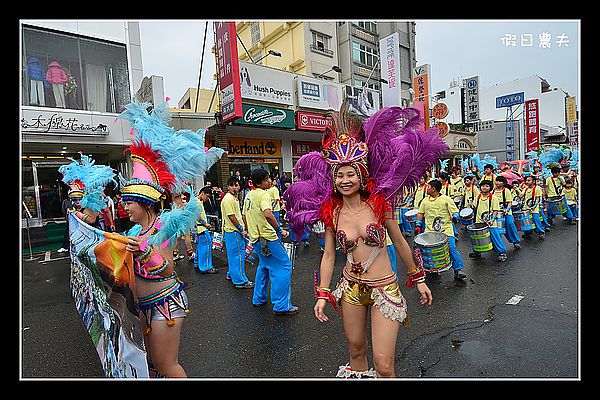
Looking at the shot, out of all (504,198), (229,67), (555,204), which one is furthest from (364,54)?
(504,198)

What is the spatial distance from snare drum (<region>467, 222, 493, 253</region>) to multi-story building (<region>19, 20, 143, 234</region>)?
35.6ft

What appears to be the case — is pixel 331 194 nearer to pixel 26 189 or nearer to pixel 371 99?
pixel 26 189

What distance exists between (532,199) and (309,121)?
1007 cm

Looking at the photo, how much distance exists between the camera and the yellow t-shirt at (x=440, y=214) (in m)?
5.94

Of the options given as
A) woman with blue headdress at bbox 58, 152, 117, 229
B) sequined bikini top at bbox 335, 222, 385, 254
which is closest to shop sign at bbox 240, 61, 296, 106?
woman with blue headdress at bbox 58, 152, 117, 229

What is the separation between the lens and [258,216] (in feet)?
15.3

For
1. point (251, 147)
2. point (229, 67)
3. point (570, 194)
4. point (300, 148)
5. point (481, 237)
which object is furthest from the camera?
point (300, 148)

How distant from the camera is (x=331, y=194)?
280 centimetres

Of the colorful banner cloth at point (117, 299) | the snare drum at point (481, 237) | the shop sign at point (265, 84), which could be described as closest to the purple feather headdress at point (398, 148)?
the colorful banner cloth at point (117, 299)

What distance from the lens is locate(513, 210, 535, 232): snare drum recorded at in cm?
852

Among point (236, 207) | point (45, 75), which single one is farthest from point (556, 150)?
point (45, 75)

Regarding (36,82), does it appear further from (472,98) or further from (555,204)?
(472,98)

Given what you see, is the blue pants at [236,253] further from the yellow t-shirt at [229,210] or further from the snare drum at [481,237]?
the snare drum at [481,237]

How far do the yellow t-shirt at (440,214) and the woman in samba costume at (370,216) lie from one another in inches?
139
